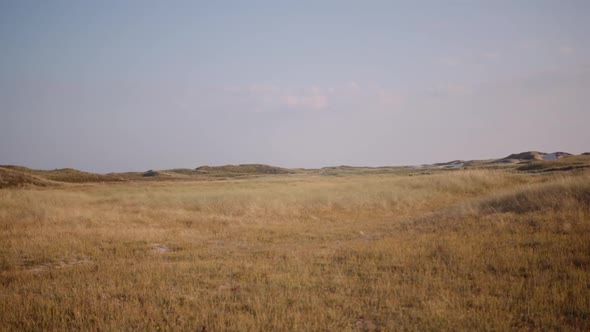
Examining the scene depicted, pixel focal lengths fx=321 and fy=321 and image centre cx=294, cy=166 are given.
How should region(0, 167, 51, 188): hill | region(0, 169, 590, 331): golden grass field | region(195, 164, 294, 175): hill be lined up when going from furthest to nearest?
region(195, 164, 294, 175): hill < region(0, 167, 51, 188): hill < region(0, 169, 590, 331): golden grass field

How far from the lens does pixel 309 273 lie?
7.48 meters

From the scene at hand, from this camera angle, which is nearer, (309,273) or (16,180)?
(309,273)

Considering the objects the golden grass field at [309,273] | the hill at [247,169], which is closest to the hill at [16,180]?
the golden grass field at [309,273]

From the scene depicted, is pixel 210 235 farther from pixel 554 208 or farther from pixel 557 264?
pixel 554 208

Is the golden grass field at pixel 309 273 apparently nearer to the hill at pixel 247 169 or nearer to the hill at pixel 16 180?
the hill at pixel 16 180

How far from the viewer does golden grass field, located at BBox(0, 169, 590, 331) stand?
5.05 m

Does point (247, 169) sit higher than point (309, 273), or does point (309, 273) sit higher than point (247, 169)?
point (247, 169)

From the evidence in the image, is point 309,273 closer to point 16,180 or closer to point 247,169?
point 16,180

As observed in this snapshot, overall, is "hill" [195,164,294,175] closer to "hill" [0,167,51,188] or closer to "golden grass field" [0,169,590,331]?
"hill" [0,167,51,188]


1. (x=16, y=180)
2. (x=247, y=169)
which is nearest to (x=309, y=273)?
(x=16, y=180)

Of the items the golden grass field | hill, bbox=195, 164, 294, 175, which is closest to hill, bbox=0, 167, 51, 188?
the golden grass field

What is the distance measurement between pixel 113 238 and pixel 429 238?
11.5 m

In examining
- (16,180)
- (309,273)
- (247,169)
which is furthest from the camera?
(247,169)

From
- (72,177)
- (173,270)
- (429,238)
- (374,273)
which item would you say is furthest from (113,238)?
(72,177)
